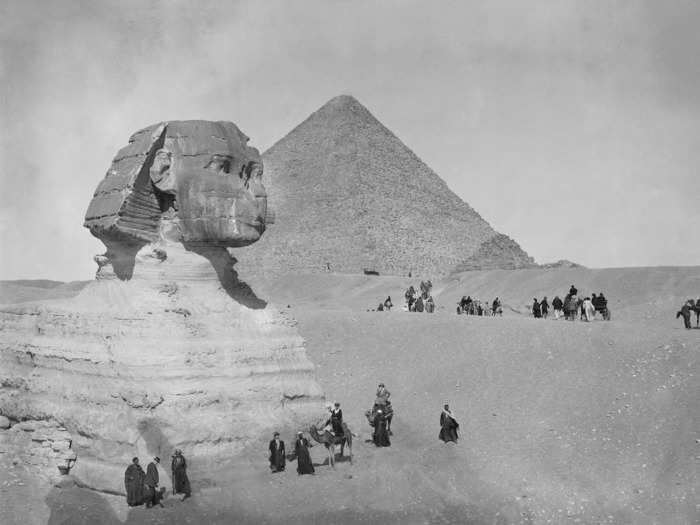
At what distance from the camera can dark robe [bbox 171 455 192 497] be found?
606 centimetres

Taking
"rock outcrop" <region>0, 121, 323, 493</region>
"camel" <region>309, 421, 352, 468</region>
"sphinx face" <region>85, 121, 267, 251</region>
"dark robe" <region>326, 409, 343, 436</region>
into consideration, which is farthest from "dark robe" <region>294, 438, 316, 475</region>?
"sphinx face" <region>85, 121, 267, 251</region>

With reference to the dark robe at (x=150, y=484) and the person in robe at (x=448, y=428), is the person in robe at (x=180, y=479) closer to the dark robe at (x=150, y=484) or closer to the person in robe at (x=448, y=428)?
the dark robe at (x=150, y=484)

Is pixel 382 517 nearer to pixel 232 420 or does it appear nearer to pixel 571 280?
pixel 232 420

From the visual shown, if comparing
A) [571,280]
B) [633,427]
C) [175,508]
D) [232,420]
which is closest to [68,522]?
[175,508]

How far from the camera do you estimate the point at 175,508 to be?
5941 mm

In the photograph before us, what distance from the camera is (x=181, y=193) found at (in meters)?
7.38

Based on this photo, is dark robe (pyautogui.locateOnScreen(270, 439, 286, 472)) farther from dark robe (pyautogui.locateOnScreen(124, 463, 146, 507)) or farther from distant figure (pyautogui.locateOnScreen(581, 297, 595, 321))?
distant figure (pyautogui.locateOnScreen(581, 297, 595, 321))

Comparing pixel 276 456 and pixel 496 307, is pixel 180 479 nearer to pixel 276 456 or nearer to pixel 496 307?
pixel 276 456

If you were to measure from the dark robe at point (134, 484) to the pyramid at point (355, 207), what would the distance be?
4601cm

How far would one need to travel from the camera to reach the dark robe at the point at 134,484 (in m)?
5.98

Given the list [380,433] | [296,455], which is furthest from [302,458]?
[380,433]

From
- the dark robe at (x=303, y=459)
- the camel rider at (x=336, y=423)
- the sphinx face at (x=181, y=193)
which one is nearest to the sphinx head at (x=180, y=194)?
the sphinx face at (x=181, y=193)

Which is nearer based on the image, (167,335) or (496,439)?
(167,335)

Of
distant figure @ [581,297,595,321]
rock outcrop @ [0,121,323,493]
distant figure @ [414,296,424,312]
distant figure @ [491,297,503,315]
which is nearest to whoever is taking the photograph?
rock outcrop @ [0,121,323,493]
